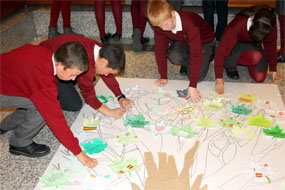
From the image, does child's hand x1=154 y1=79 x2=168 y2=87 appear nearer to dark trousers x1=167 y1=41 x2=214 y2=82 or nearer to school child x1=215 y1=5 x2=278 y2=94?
dark trousers x1=167 y1=41 x2=214 y2=82

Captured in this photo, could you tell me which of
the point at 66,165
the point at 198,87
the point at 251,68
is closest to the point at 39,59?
the point at 66,165

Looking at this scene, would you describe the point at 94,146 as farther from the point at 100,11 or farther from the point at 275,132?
the point at 100,11

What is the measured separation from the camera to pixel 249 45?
2172 millimetres

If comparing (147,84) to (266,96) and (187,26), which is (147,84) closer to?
(187,26)

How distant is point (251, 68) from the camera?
7.36ft

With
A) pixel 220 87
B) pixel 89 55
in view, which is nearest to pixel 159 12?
pixel 89 55

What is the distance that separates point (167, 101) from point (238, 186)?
0.75 meters

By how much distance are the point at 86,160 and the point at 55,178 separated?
0.16 metres

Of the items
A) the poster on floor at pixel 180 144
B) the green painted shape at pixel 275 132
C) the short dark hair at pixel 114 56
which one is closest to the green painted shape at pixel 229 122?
the poster on floor at pixel 180 144

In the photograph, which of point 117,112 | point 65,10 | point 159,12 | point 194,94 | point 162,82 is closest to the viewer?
point 159,12

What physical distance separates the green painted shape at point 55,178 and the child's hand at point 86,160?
0.29 feet

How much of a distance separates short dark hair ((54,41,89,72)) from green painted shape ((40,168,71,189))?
1.65ft

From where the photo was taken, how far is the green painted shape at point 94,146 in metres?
1.54

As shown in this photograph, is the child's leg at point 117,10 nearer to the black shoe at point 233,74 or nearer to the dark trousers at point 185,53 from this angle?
the dark trousers at point 185,53
